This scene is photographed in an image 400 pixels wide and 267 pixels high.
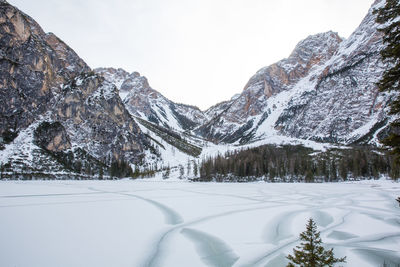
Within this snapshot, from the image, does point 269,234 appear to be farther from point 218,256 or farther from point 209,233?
point 218,256

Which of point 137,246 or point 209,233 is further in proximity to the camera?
point 209,233

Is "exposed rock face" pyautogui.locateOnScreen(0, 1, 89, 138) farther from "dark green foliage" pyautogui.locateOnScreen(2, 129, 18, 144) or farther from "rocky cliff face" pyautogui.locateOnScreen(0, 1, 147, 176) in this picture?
"dark green foliage" pyautogui.locateOnScreen(2, 129, 18, 144)

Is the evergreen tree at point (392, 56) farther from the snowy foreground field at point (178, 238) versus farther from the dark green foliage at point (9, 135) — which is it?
the dark green foliage at point (9, 135)

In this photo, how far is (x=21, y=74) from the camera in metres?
163

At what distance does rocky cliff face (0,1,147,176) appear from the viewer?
148 m

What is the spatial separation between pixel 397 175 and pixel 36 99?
703 ft

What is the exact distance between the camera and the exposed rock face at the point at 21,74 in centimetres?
15125

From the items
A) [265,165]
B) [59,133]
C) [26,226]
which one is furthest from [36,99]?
[26,226]

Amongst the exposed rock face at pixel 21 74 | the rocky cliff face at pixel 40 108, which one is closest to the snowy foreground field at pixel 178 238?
the rocky cliff face at pixel 40 108

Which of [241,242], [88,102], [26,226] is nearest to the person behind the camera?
[241,242]

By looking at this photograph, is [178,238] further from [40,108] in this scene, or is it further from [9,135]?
[40,108]

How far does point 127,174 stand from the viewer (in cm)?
15362

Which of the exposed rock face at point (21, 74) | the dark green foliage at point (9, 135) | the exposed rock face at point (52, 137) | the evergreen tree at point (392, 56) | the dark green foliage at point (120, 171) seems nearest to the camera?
the evergreen tree at point (392, 56)

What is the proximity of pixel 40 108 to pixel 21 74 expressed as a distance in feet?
88.3
